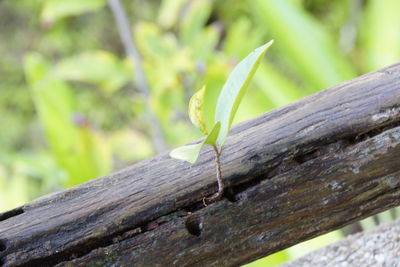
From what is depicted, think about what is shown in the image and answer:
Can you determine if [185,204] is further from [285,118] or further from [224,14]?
[224,14]

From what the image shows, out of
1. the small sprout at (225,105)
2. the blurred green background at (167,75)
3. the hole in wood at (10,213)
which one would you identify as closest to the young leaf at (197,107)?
the small sprout at (225,105)

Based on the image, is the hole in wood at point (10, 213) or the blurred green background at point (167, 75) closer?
the hole in wood at point (10, 213)

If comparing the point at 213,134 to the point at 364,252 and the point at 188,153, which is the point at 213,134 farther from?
the point at 364,252

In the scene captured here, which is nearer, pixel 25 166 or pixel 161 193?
pixel 161 193

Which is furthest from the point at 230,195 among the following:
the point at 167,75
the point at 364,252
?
the point at 167,75

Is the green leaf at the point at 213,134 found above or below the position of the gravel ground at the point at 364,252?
above

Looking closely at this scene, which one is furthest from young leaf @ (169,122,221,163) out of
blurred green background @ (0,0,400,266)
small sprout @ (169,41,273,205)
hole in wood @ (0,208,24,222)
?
blurred green background @ (0,0,400,266)

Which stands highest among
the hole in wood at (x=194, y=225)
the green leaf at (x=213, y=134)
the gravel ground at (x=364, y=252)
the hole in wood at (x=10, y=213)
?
the hole in wood at (x=10, y=213)

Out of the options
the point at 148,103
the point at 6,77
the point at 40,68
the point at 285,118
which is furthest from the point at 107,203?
the point at 6,77

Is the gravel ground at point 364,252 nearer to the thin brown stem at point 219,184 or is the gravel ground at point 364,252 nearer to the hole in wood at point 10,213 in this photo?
the thin brown stem at point 219,184
